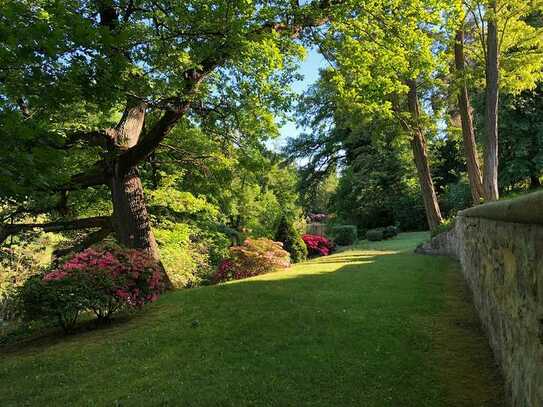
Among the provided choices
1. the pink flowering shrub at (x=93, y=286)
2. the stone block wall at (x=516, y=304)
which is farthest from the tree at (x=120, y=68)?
the stone block wall at (x=516, y=304)

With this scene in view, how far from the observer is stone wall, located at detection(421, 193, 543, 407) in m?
2.41

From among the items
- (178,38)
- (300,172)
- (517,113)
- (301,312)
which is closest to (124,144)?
(178,38)

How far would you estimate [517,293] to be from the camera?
2979 millimetres

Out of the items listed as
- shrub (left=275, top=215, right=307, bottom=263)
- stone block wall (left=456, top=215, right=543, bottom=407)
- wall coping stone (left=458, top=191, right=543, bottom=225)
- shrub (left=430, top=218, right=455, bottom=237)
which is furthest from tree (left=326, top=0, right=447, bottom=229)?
shrub (left=275, top=215, right=307, bottom=263)

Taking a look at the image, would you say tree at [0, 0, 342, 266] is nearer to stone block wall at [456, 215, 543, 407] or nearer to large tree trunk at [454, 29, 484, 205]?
stone block wall at [456, 215, 543, 407]

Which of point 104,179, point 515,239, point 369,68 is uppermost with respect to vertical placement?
point 369,68

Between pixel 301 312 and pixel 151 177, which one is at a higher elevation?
Result: pixel 151 177

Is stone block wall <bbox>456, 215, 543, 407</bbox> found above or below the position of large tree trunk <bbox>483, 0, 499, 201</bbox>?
below

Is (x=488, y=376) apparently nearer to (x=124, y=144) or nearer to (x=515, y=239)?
(x=515, y=239)

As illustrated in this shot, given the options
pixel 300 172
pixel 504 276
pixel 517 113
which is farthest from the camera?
pixel 300 172

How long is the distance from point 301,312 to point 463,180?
917 inches

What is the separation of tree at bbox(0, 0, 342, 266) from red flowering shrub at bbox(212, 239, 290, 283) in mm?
3797

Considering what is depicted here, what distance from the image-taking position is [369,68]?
1037cm

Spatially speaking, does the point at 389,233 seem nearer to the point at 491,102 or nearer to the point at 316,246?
the point at 316,246
